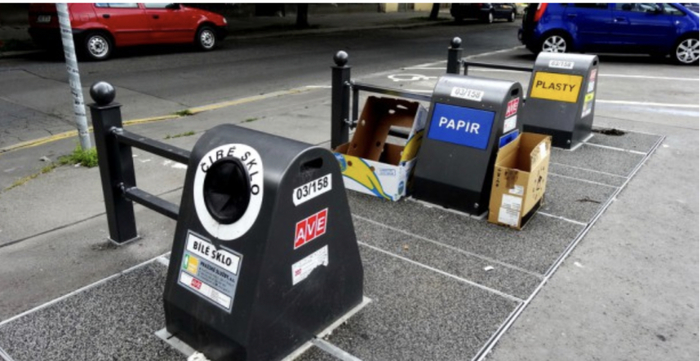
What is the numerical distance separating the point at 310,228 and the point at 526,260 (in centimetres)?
187

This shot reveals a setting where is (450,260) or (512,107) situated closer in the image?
(450,260)

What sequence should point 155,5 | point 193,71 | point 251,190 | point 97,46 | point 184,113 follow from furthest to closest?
point 155,5 < point 97,46 < point 193,71 < point 184,113 < point 251,190

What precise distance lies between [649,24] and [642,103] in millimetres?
5383

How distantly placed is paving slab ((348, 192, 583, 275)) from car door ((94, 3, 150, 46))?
10380 millimetres

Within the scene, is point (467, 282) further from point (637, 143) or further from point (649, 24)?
point (649, 24)

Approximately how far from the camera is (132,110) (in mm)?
8531

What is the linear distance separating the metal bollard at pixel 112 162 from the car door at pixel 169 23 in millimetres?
10840

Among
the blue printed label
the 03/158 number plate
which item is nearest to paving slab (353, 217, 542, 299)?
the blue printed label

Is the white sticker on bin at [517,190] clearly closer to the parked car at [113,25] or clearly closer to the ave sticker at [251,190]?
the ave sticker at [251,190]

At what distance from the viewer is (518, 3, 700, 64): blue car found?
13.3m

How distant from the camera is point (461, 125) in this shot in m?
4.42

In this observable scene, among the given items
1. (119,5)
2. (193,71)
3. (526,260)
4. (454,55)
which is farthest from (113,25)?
(526,260)

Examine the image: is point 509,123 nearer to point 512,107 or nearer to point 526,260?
point 512,107

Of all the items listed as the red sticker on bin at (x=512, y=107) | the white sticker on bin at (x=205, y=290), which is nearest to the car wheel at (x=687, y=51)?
the red sticker on bin at (x=512, y=107)
